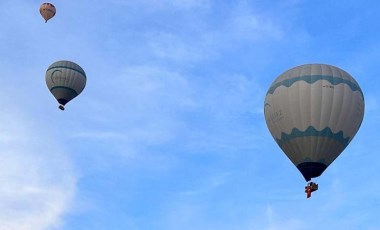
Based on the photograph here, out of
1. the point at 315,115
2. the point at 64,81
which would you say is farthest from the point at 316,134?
the point at 64,81

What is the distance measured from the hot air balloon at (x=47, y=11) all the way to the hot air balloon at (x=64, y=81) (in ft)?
20.7

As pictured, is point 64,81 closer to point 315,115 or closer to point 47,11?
point 47,11

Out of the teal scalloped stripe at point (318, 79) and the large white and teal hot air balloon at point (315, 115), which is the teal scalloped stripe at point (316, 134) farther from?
the teal scalloped stripe at point (318, 79)

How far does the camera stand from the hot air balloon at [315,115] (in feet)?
135

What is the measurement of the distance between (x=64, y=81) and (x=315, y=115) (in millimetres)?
30405

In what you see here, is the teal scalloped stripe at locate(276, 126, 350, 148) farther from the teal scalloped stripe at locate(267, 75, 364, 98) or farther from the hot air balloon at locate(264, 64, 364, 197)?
the teal scalloped stripe at locate(267, 75, 364, 98)

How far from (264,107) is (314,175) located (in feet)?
17.8

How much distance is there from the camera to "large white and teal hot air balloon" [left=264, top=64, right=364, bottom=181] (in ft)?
135

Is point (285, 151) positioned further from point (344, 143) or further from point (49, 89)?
point (49, 89)

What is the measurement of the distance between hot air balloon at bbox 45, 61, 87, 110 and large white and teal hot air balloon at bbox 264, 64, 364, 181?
1095 inches

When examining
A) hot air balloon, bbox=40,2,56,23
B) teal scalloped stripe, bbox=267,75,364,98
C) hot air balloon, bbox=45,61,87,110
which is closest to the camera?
teal scalloped stripe, bbox=267,75,364,98

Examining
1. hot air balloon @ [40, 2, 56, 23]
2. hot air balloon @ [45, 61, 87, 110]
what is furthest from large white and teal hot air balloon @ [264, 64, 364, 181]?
hot air balloon @ [40, 2, 56, 23]

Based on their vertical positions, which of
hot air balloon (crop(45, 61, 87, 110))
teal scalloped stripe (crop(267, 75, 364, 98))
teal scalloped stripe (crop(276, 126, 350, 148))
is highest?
hot air balloon (crop(45, 61, 87, 110))

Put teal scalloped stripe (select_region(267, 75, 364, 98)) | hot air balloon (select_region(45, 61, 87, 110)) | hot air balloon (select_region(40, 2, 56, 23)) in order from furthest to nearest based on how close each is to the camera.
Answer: hot air balloon (select_region(40, 2, 56, 23))
hot air balloon (select_region(45, 61, 87, 110))
teal scalloped stripe (select_region(267, 75, 364, 98))
